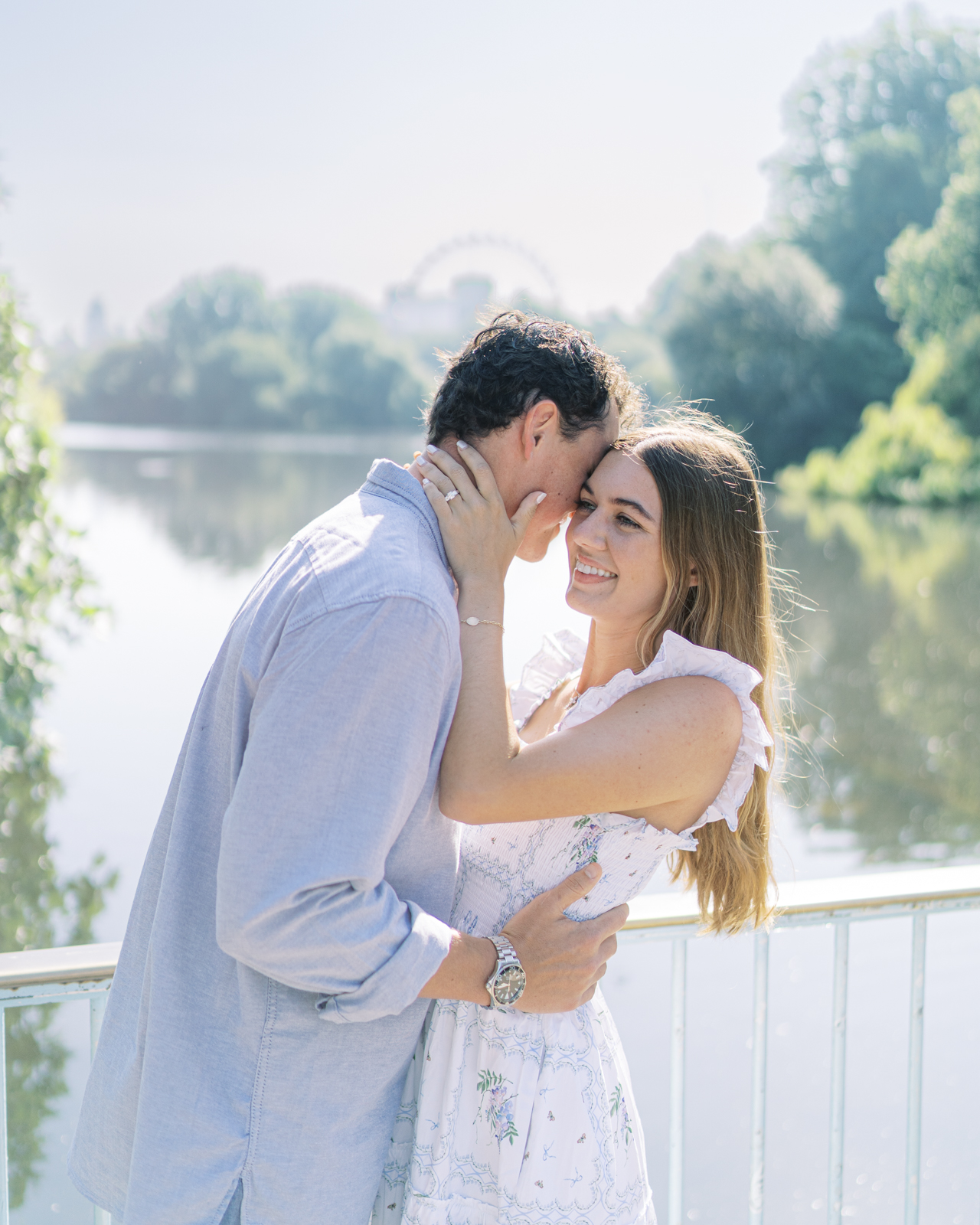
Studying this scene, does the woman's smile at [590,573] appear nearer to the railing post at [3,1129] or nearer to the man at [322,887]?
the man at [322,887]

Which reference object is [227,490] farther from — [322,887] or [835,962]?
[322,887]

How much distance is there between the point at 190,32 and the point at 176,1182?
30.0 m

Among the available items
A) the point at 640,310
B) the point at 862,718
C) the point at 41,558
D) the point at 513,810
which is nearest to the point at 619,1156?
the point at 513,810

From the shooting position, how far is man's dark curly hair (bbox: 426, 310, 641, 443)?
1356mm

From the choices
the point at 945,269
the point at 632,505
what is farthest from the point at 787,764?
the point at 945,269

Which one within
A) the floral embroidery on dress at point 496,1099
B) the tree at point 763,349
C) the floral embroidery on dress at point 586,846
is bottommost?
the floral embroidery on dress at point 496,1099

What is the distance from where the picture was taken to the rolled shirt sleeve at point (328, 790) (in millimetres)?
1085

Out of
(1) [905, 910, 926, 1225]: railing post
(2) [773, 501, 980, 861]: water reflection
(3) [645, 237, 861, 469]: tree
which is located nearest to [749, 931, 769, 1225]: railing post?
(1) [905, 910, 926, 1225]: railing post

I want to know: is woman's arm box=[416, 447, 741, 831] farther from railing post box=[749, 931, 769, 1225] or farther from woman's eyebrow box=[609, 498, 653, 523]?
railing post box=[749, 931, 769, 1225]

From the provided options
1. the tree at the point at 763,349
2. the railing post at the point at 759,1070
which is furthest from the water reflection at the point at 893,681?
the tree at the point at 763,349

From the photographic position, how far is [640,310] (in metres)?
38.4

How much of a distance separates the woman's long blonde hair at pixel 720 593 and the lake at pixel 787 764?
21 cm

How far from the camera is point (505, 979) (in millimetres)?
1316

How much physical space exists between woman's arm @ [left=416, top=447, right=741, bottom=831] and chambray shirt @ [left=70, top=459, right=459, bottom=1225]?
0.13ft
